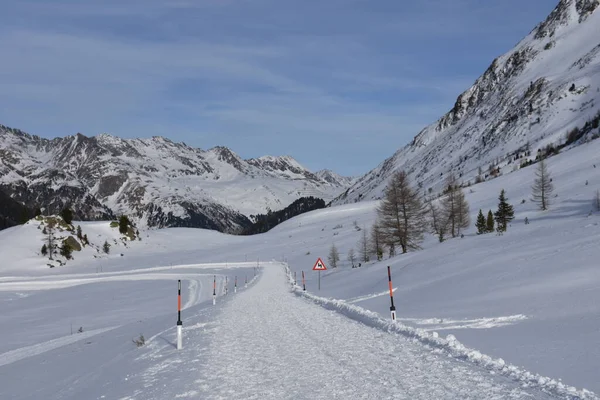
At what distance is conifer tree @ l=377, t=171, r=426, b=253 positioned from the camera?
1727 inches

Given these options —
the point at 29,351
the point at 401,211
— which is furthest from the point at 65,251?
the point at 29,351

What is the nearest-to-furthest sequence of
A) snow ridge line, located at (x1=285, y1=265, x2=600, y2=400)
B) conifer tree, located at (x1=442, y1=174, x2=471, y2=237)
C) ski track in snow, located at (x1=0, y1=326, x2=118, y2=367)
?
snow ridge line, located at (x1=285, y1=265, x2=600, y2=400) < ski track in snow, located at (x1=0, y1=326, x2=118, y2=367) < conifer tree, located at (x1=442, y1=174, x2=471, y2=237)

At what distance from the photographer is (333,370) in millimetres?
8312

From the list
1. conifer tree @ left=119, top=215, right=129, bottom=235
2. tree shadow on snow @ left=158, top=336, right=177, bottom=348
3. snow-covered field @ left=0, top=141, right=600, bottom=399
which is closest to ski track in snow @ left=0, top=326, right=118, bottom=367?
snow-covered field @ left=0, top=141, right=600, bottom=399

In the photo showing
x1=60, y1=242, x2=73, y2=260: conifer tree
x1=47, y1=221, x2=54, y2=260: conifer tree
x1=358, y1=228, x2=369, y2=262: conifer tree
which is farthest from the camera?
x1=60, y1=242, x2=73, y2=260: conifer tree

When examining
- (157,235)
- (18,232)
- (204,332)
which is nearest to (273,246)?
(157,235)

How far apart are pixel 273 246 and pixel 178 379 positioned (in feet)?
326

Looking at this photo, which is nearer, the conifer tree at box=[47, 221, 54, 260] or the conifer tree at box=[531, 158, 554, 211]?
the conifer tree at box=[531, 158, 554, 211]

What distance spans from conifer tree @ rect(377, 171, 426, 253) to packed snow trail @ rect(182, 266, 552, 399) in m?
31.6

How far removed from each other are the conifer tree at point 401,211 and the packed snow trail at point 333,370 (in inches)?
1243

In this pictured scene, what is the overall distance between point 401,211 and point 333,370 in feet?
122

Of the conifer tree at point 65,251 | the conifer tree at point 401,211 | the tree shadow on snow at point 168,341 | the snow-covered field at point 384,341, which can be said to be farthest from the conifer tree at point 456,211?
the conifer tree at point 65,251

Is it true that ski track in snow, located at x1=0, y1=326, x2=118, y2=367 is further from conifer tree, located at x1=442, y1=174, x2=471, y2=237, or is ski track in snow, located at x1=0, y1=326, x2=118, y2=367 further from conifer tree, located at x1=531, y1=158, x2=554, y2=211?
conifer tree, located at x1=531, y1=158, x2=554, y2=211

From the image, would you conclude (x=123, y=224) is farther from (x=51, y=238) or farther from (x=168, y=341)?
(x=168, y=341)
